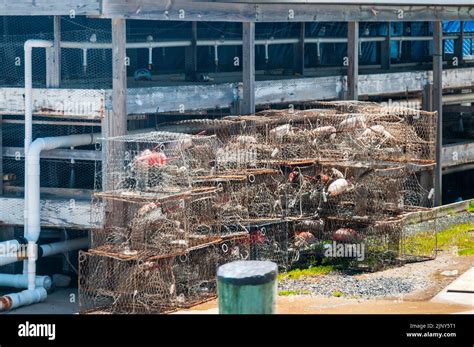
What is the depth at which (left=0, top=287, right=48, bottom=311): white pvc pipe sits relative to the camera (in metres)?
19.6

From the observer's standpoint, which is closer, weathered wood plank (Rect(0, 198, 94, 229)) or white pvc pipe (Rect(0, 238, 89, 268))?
white pvc pipe (Rect(0, 238, 89, 268))

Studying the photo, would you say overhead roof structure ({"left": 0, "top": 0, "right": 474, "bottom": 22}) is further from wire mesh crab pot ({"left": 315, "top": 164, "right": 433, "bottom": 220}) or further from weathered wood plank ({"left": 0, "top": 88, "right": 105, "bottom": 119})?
wire mesh crab pot ({"left": 315, "top": 164, "right": 433, "bottom": 220})

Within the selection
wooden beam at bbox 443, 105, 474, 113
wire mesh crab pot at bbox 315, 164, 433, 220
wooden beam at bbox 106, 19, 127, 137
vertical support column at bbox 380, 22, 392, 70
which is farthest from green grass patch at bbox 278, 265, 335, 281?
wooden beam at bbox 443, 105, 474, 113

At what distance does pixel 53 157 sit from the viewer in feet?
71.6

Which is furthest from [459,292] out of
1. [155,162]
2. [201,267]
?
[155,162]

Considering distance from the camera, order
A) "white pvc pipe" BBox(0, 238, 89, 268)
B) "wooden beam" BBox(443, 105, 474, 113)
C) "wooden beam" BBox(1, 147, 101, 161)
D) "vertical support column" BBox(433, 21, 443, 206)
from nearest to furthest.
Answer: "white pvc pipe" BBox(0, 238, 89, 268)
"wooden beam" BBox(1, 147, 101, 161)
"vertical support column" BBox(433, 21, 443, 206)
"wooden beam" BBox(443, 105, 474, 113)

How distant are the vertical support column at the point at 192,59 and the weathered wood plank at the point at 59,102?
4.72 metres

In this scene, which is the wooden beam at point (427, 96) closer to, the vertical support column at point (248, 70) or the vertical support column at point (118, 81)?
the vertical support column at point (248, 70)

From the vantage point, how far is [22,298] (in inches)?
790

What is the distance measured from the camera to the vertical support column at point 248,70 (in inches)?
937

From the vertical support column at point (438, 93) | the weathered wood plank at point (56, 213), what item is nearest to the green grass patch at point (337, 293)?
the weathered wood plank at point (56, 213)

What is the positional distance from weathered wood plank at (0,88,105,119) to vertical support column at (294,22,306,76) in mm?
8392
